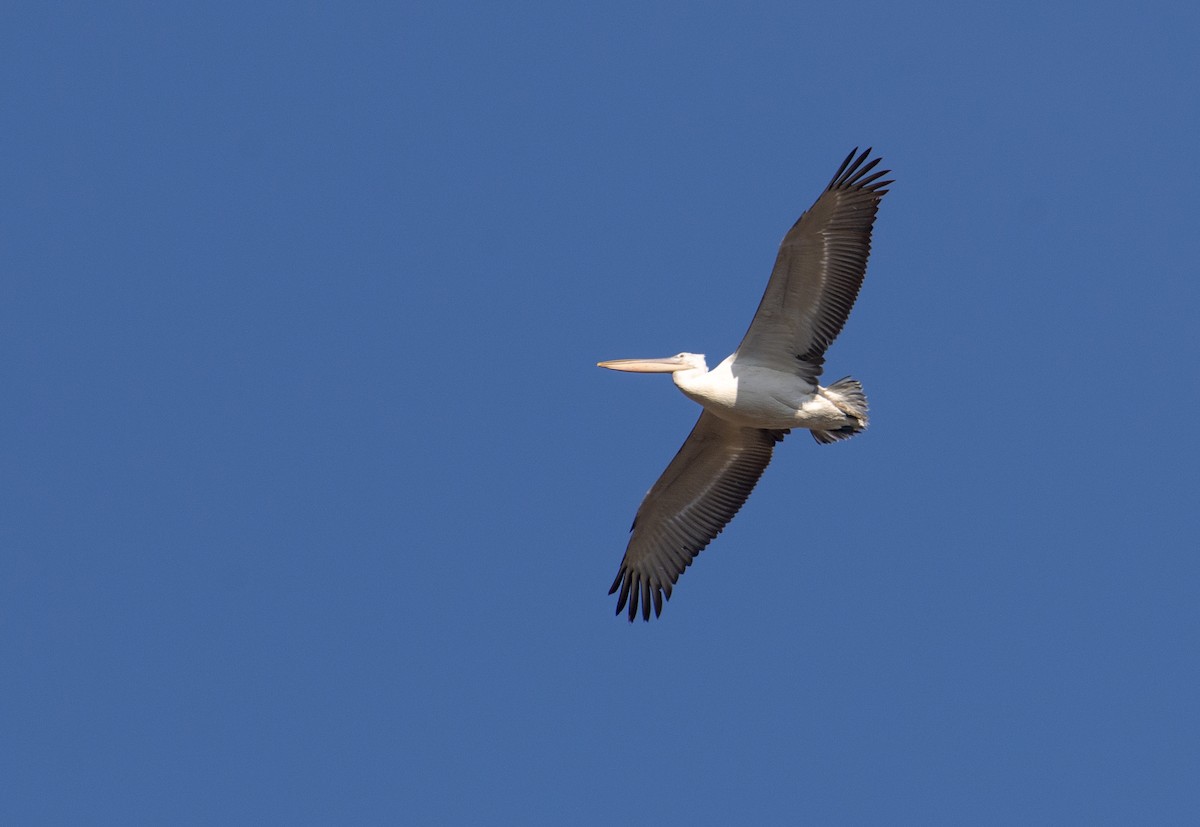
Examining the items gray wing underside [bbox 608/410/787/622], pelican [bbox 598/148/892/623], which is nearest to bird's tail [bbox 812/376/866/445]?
pelican [bbox 598/148/892/623]

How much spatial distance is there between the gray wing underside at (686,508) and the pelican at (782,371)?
12 mm

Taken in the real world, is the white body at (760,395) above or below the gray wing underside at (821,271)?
below

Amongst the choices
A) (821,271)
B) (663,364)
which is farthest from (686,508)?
(821,271)

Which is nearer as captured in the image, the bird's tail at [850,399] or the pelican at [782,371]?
the pelican at [782,371]

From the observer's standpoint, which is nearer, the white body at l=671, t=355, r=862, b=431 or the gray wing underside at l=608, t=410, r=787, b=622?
the white body at l=671, t=355, r=862, b=431

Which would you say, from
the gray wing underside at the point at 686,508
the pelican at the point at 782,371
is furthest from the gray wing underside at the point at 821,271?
the gray wing underside at the point at 686,508

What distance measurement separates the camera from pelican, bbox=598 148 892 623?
13.6 meters

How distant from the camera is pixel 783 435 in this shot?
49.5 ft

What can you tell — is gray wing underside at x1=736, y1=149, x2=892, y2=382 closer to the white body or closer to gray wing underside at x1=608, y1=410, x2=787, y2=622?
the white body

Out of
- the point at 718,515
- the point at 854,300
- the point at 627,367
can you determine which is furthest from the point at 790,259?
the point at 718,515

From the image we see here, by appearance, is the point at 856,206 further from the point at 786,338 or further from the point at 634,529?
the point at 634,529

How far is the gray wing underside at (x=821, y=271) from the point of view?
1355 cm

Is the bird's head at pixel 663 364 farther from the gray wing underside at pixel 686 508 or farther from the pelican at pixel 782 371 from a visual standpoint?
the gray wing underside at pixel 686 508

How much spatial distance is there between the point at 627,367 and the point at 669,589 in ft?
7.48
